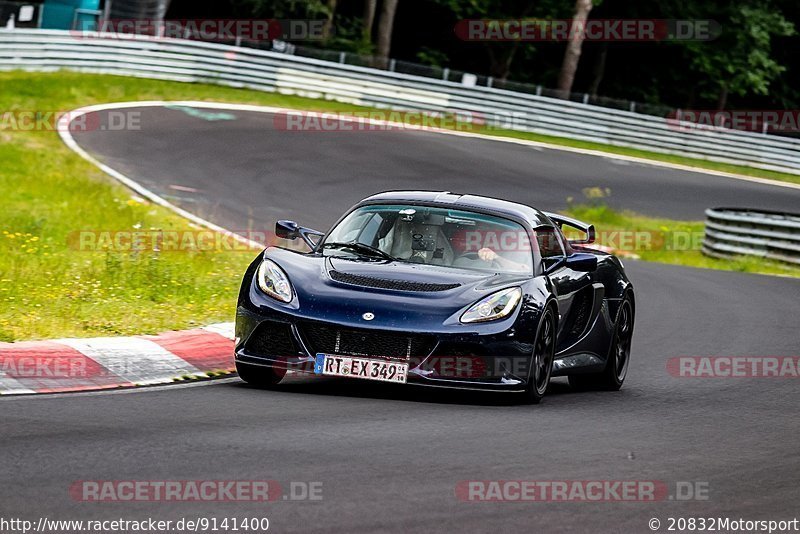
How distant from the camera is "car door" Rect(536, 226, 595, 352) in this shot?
30.5 ft

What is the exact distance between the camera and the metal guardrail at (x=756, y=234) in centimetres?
2316

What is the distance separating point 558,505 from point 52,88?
24.5 metres

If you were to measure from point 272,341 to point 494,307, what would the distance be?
1.33 m

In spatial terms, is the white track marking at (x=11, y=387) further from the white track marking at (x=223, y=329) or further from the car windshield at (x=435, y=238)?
the white track marking at (x=223, y=329)

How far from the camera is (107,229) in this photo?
15984 mm

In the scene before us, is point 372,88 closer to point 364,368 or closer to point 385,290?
point 385,290

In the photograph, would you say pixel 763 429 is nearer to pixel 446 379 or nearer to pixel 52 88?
pixel 446 379

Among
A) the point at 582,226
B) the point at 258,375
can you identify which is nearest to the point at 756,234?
the point at 582,226

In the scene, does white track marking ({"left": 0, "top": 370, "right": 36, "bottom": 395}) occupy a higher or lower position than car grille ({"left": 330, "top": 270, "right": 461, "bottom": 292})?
lower

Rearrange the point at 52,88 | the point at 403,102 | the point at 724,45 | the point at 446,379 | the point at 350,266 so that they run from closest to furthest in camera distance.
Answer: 1. the point at 446,379
2. the point at 350,266
3. the point at 52,88
4. the point at 403,102
5. the point at 724,45

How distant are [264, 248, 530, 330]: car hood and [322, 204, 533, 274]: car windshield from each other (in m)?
0.26

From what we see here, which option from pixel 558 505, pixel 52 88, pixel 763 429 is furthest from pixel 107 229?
pixel 52 88

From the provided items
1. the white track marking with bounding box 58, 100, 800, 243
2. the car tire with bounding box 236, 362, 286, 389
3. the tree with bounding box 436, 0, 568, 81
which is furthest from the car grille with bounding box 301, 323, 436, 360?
the tree with bounding box 436, 0, 568, 81

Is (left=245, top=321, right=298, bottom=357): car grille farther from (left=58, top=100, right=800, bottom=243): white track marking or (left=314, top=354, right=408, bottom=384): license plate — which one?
(left=58, top=100, right=800, bottom=243): white track marking
